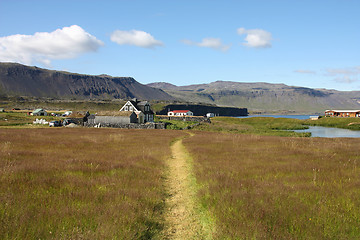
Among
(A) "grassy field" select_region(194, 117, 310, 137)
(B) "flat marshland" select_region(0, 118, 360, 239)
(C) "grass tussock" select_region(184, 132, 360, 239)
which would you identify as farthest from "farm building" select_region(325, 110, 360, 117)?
(B) "flat marshland" select_region(0, 118, 360, 239)

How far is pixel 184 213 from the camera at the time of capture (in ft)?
24.5

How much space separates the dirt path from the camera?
619 cm

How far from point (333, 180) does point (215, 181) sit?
17.7 ft

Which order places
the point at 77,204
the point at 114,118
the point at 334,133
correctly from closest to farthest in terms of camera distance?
1. the point at 77,204
2. the point at 334,133
3. the point at 114,118

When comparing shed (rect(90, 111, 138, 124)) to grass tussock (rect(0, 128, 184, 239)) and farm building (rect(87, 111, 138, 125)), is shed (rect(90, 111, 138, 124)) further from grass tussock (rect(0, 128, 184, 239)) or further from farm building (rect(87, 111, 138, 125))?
grass tussock (rect(0, 128, 184, 239))

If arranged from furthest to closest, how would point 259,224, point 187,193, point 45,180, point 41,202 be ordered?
point 187,193 → point 45,180 → point 41,202 → point 259,224

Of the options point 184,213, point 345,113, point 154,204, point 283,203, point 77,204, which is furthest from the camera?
point 345,113

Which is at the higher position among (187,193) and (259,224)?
(259,224)

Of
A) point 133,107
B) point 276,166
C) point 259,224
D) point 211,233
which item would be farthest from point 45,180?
point 133,107

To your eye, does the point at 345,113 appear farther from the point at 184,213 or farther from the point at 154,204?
the point at 154,204

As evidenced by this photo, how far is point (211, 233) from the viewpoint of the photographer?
6074mm

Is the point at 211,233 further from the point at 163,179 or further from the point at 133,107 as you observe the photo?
the point at 133,107

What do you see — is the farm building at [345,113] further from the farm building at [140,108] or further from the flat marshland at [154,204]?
the flat marshland at [154,204]

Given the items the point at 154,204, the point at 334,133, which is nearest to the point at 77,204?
the point at 154,204
